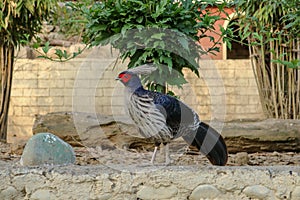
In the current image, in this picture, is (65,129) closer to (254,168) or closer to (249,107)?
(254,168)

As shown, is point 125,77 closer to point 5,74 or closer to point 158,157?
point 158,157

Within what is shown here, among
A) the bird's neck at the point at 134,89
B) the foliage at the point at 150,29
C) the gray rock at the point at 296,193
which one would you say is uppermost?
the foliage at the point at 150,29

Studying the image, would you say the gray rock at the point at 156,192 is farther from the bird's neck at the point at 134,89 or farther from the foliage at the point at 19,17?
the foliage at the point at 19,17

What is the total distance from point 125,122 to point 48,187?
198cm

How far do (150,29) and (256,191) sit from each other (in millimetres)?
1228

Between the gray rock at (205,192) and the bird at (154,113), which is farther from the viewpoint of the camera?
the bird at (154,113)

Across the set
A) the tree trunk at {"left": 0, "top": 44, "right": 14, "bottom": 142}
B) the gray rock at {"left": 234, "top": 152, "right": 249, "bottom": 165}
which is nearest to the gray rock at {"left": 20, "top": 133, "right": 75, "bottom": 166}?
the gray rock at {"left": 234, "top": 152, "right": 249, "bottom": 165}

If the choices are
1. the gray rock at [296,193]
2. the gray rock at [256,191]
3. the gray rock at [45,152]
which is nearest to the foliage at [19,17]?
the gray rock at [45,152]

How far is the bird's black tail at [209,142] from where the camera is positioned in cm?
313

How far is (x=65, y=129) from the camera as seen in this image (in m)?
4.86

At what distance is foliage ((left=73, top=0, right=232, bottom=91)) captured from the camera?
3.39 meters

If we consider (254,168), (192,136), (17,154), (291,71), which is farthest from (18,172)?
(291,71)

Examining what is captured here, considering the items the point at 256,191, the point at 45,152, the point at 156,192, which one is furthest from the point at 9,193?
the point at 256,191

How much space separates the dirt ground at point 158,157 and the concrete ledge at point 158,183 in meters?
0.59
